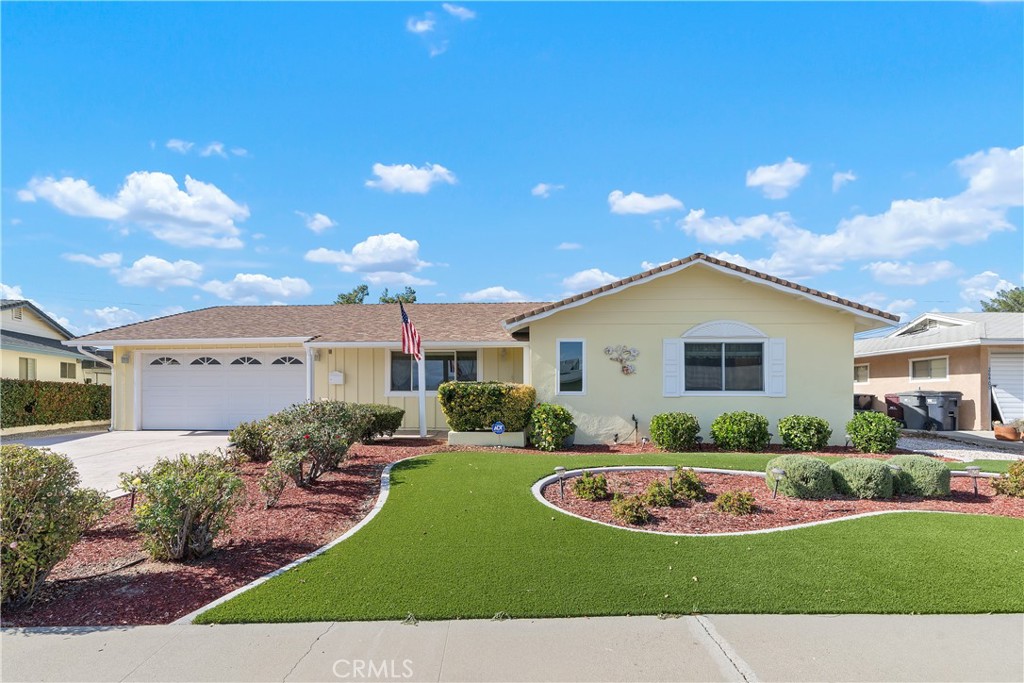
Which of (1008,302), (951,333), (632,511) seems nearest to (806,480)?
(632,511)

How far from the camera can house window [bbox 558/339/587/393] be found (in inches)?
512

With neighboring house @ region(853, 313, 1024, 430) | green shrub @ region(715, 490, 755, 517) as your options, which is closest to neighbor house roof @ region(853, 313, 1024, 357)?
neighboring house @ region(853, 313, 1024, 430)

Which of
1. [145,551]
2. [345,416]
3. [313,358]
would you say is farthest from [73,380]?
[145,551]

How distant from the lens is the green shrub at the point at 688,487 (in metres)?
7.47

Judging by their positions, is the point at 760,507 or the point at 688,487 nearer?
the point at 760,507

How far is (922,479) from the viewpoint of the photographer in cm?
789

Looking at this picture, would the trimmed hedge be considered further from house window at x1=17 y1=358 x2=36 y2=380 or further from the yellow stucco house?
house window at x1=17 y1=358 x2=36 y2=380

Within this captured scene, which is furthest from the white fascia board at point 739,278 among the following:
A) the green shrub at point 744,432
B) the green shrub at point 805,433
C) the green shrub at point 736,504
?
the green shrub at point 736,504

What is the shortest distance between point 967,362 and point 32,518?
72.7 ft

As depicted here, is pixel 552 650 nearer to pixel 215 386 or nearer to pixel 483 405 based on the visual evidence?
pixel 483 405

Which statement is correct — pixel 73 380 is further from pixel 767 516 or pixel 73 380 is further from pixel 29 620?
pixel 767 516

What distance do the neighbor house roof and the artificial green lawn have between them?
12.8 metres

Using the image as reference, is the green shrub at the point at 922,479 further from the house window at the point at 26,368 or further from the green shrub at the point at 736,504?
the house window at the point at 26,368

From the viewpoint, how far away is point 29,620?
4.50m
